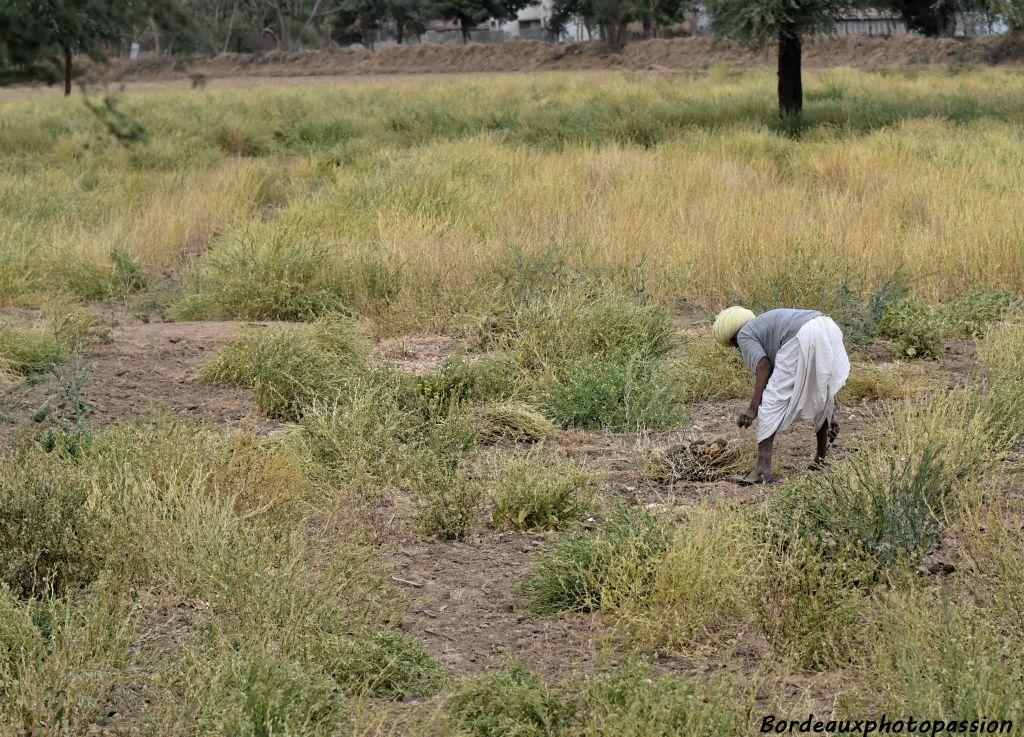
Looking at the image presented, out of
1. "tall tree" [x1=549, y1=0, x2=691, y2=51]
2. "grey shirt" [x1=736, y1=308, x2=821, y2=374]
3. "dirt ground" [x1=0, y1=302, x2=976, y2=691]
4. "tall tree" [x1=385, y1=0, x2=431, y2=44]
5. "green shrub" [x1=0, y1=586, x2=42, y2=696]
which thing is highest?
"tall tree" [x1=385, y1=0, x2=431, y2=44]

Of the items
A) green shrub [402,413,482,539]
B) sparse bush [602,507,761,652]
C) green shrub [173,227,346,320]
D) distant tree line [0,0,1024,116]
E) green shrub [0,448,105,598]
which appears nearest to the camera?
sparse bush [602,507,761,652]

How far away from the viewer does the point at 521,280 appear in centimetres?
924

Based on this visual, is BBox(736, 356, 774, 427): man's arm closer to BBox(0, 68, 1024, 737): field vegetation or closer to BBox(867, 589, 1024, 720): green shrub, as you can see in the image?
A: BBox(0, 68, 1024, 737): field vegetation

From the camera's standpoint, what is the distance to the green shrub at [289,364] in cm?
748

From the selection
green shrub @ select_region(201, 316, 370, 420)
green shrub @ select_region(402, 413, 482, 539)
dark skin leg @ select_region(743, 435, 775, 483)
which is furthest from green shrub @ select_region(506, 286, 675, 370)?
dark skin leg @ select_region(743, 435, 775, 483)

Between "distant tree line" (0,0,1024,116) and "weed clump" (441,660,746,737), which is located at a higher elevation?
"distant tree line" (0,0,1024,116)

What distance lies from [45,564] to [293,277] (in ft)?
18.4

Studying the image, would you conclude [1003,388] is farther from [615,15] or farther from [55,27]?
[615,15]

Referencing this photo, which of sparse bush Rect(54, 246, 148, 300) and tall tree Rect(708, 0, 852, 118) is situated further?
tall tree Rect(708, 0, 852, 118)

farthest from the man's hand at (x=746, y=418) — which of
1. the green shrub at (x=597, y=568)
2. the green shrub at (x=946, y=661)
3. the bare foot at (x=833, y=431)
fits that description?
the green shrub at (x=946, y=661)

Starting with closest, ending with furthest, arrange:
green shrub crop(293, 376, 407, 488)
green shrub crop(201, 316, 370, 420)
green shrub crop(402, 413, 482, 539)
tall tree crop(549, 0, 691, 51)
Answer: green shrub crop(402, 413, 482, 539)
green shrub crop(293, 376, 407, 488)
green shrub crop(201, 316, 370, 420)
tall tree crop(549, 0, 691, 51)

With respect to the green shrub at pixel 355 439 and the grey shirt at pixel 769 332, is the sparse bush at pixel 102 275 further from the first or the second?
the grey shirt at pixel 769 332

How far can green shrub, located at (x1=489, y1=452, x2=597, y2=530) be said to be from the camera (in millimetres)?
5574

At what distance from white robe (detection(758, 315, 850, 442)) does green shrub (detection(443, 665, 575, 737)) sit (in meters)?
2.45
